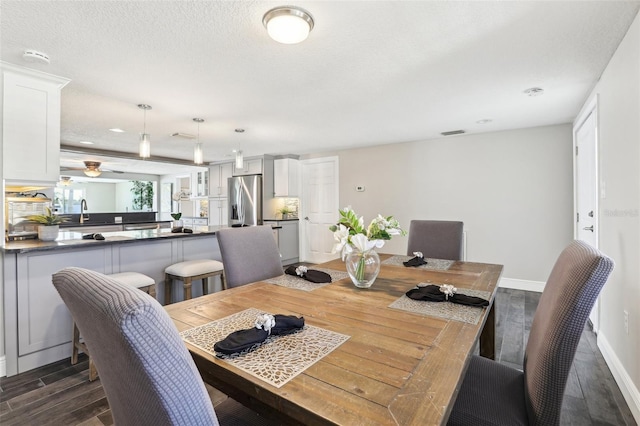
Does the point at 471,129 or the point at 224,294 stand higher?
the point at 471,129

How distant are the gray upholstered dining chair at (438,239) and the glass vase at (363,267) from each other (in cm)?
132

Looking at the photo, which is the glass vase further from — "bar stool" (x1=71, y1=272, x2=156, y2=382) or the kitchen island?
the kitchen island

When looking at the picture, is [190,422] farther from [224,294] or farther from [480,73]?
[480,73]

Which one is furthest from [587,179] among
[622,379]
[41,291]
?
[41,291]

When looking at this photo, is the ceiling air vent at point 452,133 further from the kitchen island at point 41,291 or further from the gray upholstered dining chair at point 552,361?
the kitchen island at point 41,291

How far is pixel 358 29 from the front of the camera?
192 cm

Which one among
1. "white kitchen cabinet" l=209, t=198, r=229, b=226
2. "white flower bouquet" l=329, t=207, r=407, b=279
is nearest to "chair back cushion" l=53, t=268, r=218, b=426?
"white flower bouquet" l=329, t=207, r=407, b=279

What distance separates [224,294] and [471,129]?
4.23 m

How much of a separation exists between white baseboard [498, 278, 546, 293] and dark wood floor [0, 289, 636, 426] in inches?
69.4

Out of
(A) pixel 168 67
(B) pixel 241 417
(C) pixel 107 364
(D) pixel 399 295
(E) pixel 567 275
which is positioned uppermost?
(A) pixel 168 67

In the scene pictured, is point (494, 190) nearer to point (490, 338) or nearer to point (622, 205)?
point (622, 205)

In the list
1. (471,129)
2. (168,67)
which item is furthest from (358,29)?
(471,129)

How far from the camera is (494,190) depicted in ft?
15.0

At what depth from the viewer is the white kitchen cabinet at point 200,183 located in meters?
7.45
